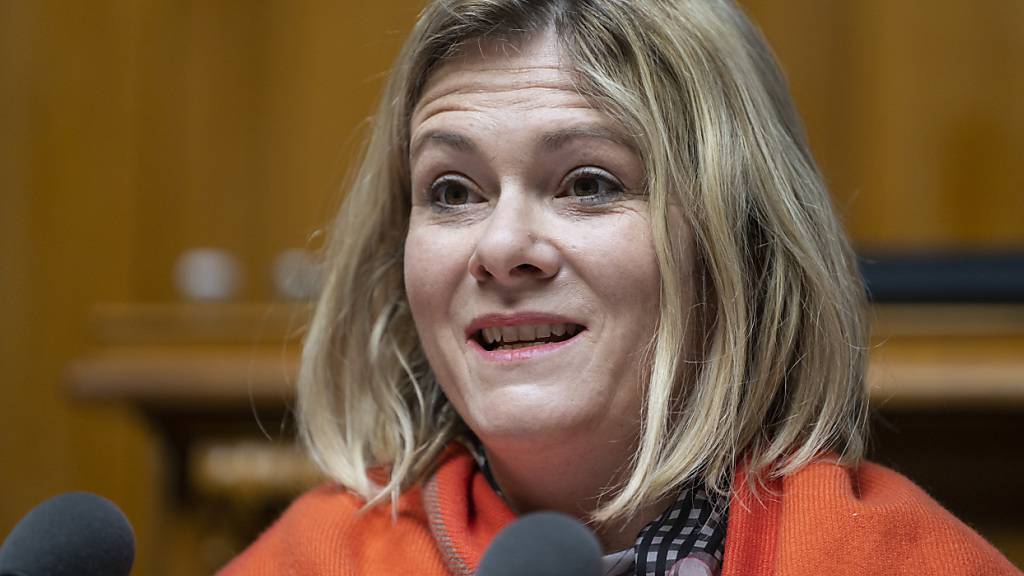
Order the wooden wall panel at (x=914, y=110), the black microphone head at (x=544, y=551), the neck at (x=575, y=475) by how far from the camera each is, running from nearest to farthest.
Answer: the black microphone head at (x=544, y=551)
the neck at (x=575, y=475)
the wooden wall panel at (x=914, y=110)

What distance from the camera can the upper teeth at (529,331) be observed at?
97cm

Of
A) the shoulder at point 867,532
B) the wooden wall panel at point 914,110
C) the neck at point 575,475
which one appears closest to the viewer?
the shoulder at point 867,532

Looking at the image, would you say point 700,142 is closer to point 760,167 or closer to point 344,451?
point 760,167

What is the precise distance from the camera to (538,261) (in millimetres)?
942

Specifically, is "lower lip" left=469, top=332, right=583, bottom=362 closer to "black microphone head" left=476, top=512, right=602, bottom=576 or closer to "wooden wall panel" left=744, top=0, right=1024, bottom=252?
"black microphone head" left=476, top=512, right=602, bottom=576

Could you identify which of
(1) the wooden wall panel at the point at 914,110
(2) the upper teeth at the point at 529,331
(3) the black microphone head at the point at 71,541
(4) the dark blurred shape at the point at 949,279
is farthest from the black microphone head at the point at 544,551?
(1) the wooden wall panel at the point at 914,110

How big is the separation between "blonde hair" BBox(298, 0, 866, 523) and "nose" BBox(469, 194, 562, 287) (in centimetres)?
9

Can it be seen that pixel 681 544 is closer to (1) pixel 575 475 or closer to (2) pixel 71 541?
(1) pixel 575 475

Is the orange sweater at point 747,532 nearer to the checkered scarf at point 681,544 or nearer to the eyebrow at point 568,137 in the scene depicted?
the checkered scarf at point 681,544

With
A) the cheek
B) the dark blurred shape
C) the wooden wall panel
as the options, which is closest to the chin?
the cheek

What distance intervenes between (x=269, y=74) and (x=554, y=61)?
58.4 inches

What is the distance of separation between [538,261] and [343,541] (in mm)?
291

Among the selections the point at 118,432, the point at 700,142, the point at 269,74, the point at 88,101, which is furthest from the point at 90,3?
the point at 700,142

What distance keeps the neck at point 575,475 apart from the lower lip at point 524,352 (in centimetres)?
7
